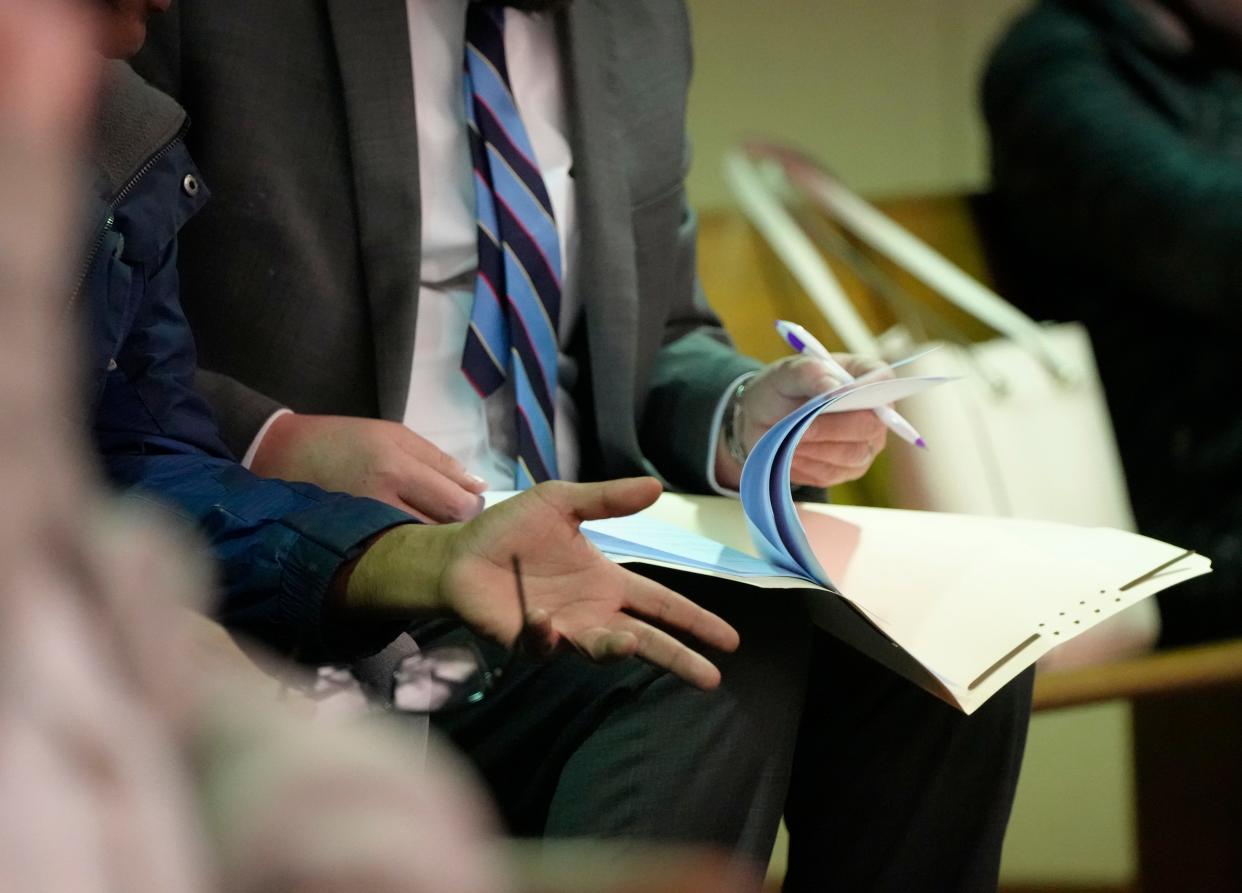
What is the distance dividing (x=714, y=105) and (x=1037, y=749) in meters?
0.88

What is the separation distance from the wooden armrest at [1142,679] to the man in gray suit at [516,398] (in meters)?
0.42

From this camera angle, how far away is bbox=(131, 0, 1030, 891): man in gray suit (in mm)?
667

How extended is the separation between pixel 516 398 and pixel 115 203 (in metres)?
0.25

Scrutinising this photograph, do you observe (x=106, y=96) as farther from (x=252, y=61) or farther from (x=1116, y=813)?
(x=1116, y=813)

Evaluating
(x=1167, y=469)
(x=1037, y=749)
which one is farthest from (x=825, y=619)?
(x=1037, y=749)

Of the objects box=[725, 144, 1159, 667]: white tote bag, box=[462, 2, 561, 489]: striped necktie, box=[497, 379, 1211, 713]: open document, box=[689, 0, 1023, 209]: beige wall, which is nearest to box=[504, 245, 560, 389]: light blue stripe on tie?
box=[462, 2, 561, 489]: striped necktie

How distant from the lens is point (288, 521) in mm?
608

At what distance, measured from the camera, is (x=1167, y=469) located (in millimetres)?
1436

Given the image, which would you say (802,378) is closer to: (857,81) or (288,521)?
(288,521)

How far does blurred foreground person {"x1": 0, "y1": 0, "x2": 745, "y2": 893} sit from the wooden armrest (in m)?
0.98

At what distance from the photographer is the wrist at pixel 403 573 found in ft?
1.86

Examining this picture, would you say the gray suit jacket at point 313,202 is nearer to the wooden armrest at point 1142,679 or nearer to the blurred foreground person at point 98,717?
the blurred foreground person at point 98,717

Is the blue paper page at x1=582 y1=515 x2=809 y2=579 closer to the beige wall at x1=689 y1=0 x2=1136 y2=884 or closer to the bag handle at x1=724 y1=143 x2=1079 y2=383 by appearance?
the bag handle at x1=724 y1=143 x2=1079 y2=383

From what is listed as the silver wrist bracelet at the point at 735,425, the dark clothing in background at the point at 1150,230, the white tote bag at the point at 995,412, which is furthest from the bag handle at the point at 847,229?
the silver wrist bracelet at the point at 735,425
